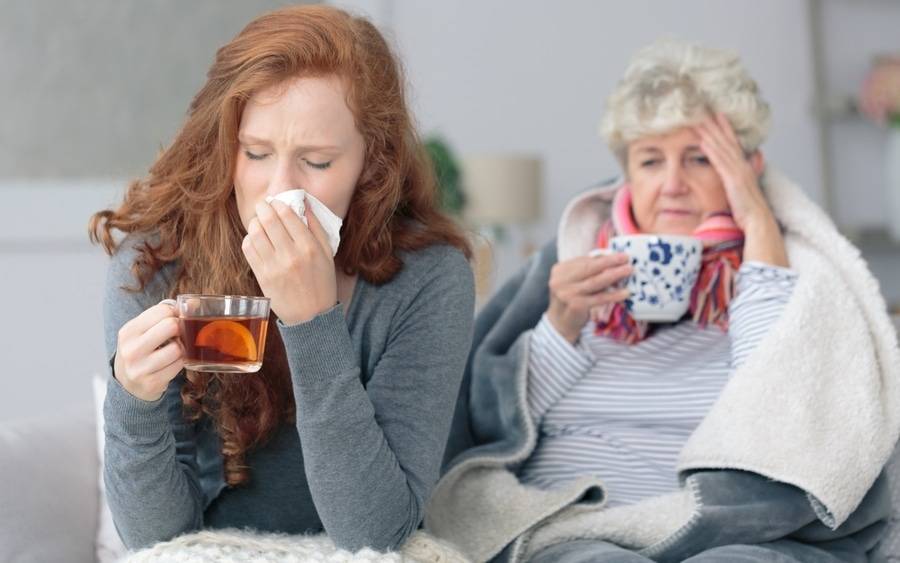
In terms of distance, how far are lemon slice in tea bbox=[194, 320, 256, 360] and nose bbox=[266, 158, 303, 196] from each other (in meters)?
0.19

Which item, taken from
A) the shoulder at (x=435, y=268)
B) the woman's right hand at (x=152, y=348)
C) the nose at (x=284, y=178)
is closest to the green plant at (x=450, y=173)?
the shoulder at (x=435, y=268)

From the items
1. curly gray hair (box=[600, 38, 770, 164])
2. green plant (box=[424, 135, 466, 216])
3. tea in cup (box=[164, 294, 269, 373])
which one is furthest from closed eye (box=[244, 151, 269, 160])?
green plant (box=[424, 135, 466, 216])

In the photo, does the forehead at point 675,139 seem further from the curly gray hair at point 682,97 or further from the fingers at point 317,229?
the fingers at point 317,229

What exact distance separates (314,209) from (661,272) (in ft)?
2.17

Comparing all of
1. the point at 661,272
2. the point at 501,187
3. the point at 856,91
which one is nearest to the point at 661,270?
the point at 661,272

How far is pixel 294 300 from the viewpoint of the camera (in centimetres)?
124

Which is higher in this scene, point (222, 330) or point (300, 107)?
point (300, 107)

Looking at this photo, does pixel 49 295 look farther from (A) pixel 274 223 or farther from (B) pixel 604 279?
(A) pixel 274 223

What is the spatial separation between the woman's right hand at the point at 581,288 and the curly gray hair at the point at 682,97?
0.84 ft

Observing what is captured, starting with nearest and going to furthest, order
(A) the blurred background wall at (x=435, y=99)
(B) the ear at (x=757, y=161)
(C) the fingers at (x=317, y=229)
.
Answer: (C) the fingers at (x=317, y=229) < (B) the ear at (x=757, y=161) < (A) the blurred background wall at (x=435, y=99)

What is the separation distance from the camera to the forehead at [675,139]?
1878 mm

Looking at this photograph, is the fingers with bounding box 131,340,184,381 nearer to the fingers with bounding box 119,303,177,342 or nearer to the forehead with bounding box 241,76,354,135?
the fingers with bounding box 119,303,177,342

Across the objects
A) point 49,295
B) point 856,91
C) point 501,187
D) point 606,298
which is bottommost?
point 49,295

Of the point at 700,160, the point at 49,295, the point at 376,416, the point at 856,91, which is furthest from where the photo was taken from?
the point at 856,91
